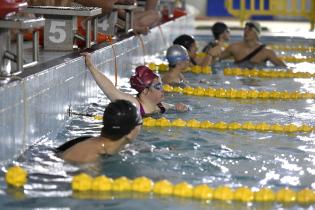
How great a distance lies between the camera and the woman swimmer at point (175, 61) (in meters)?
9.12

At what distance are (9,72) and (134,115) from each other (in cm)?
112

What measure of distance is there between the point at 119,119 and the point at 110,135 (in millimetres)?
162

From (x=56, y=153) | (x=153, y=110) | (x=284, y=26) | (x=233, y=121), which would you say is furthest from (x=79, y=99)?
(x=284, y=26)

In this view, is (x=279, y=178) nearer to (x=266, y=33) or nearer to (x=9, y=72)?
(x=9, y=72)

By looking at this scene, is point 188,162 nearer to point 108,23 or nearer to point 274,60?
point 108,23

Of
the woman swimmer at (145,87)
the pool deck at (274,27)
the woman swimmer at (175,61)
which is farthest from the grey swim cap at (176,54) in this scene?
the pool deck at (274,27)

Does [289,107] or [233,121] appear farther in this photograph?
[289,107]

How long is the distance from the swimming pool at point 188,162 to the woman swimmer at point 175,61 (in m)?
1.08

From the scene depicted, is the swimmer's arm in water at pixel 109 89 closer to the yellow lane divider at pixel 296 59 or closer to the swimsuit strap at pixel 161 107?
the swimsuit strap at pixel 161 107

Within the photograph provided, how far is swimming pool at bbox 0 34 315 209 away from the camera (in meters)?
4.73

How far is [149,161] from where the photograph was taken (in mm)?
5727

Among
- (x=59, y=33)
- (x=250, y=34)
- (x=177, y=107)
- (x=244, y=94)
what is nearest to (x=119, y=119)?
(x=177, y=107)

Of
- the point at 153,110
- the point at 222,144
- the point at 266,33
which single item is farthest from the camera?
the point at 266,33

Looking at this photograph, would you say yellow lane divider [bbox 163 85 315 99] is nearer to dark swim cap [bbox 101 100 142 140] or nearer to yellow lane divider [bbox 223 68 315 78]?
yellow lane divider [bbox 223 68 315 78]
